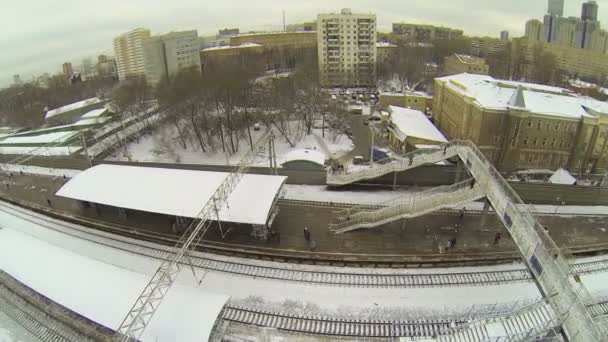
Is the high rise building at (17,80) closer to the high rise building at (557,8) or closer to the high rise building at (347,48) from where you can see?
the high rise building at (347,48)

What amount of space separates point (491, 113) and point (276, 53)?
64726 mm

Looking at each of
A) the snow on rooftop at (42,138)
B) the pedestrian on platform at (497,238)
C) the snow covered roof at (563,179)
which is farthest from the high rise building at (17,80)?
the snow covered roof at (563,179)

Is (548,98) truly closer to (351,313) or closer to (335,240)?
(335,240)

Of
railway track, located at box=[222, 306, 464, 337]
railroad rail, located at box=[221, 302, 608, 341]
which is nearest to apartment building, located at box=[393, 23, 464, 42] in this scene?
railroad rail, located at box=[221, 302, 608, 341]

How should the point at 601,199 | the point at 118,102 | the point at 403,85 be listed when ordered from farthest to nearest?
the point at 403,85 → the point at 118,102 → the point at 601,199

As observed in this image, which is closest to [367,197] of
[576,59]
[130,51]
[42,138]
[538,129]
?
[538,129]

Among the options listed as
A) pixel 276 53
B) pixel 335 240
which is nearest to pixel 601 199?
pixel 335 240

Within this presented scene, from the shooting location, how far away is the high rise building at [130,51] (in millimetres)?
87688

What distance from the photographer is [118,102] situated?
45.0 metres

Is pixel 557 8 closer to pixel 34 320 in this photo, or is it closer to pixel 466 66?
pixel 466 66

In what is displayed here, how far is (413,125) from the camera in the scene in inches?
1478

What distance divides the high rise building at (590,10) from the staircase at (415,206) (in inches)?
5274

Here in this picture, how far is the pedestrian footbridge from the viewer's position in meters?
11.1

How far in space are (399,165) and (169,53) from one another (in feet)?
243
